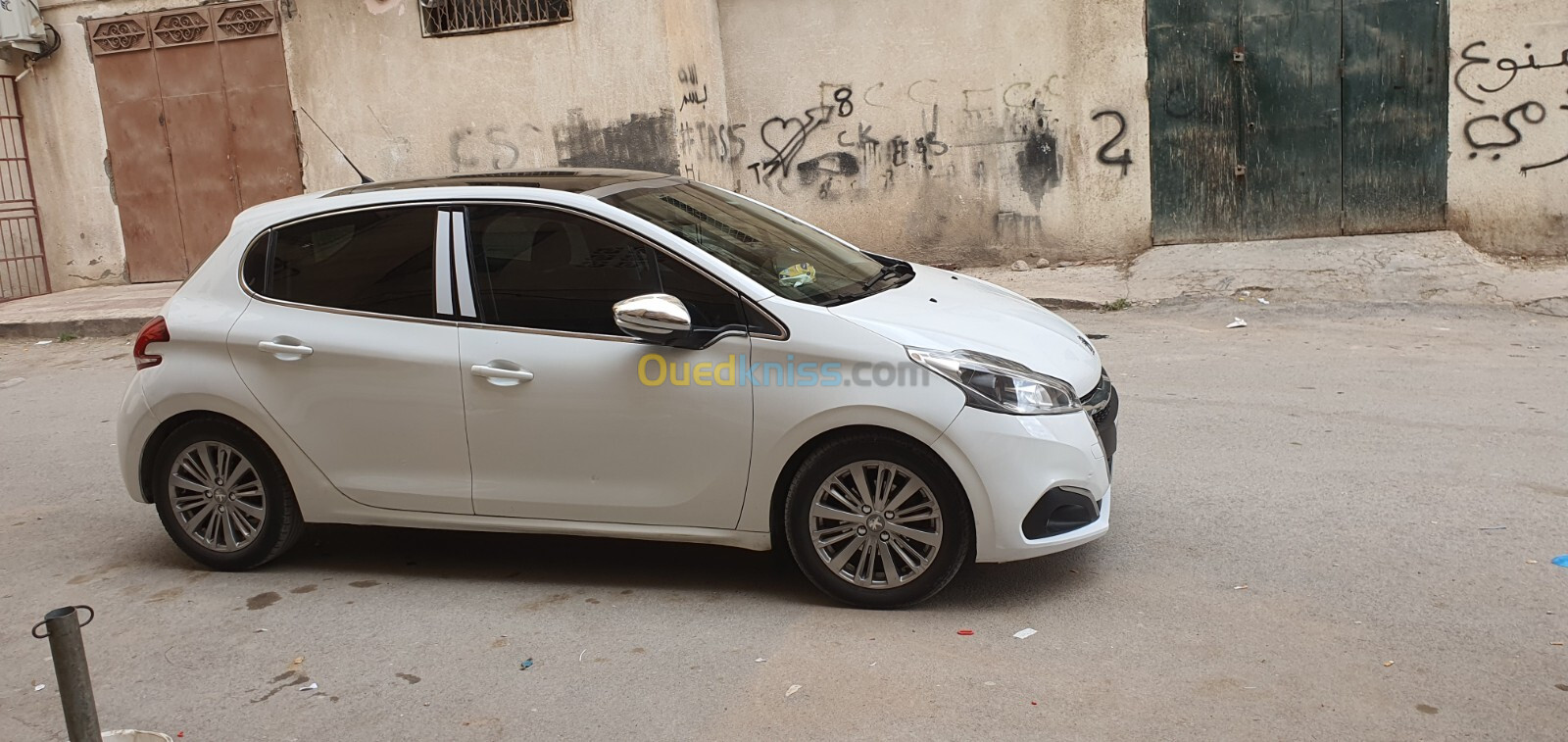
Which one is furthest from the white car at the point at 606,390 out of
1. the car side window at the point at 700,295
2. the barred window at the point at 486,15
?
the barred window at the point at 486,15

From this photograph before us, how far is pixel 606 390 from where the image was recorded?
4.70 meters

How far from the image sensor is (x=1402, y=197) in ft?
38.1

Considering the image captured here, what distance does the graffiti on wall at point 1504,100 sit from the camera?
36.3 feet

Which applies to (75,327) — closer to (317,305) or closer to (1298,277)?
(317,305)

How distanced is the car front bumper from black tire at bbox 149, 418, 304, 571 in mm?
2745

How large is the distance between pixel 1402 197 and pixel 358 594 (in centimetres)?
1004

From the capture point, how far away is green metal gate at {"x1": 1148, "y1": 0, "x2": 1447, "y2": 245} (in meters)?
11.4

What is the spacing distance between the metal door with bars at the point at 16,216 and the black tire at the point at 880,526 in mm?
13472

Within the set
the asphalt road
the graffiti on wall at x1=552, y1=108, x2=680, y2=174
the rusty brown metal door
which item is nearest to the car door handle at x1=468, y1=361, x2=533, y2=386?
the asphalt road

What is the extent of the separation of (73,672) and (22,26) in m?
13.5

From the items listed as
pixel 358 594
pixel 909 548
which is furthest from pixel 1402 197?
pixel 358 594

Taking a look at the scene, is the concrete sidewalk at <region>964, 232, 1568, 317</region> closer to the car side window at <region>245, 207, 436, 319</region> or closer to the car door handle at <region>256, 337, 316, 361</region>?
the car side window at <region>245, 207, 436, 319</region>

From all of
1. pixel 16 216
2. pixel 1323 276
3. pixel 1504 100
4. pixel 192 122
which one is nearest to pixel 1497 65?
pixel 1504 100

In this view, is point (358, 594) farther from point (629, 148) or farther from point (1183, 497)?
point (629, 148)
